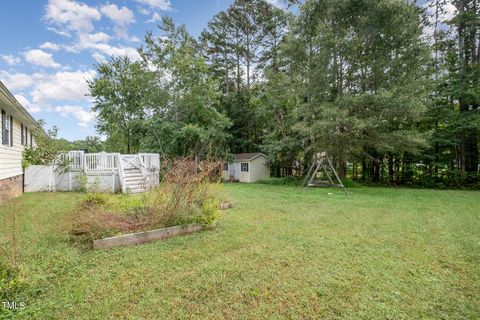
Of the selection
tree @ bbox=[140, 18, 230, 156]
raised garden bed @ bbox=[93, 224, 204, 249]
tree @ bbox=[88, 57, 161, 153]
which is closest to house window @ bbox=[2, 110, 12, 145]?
raised garden bed @ bbox=[93, 224, 204, 249]

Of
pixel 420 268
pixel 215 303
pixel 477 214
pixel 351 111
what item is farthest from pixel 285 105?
pixel 215 303

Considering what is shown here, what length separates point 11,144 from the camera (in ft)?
27.5

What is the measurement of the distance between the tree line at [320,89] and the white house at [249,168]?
4.20ft

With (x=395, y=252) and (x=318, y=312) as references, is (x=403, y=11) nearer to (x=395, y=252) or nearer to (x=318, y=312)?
(x=395, y=252)

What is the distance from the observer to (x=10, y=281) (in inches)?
98.7

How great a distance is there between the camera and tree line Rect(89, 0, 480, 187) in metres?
11.3

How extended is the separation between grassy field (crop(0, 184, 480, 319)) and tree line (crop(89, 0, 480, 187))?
4.31 meters

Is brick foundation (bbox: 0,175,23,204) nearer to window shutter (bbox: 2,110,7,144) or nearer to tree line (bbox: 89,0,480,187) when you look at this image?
window shutter (bbox: 2,110,7,144)

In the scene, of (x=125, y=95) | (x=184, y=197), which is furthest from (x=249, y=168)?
(x=184, y=197)

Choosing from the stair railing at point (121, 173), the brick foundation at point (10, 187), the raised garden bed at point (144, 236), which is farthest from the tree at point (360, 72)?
the brick foundation at point (10, 187)

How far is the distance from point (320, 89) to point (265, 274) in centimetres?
1161

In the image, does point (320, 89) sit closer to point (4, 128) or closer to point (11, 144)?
point (4, 128)

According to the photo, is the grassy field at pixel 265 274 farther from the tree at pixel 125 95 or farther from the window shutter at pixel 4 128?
the tree at pixel 125 95

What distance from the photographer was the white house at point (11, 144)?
23.4 feet
